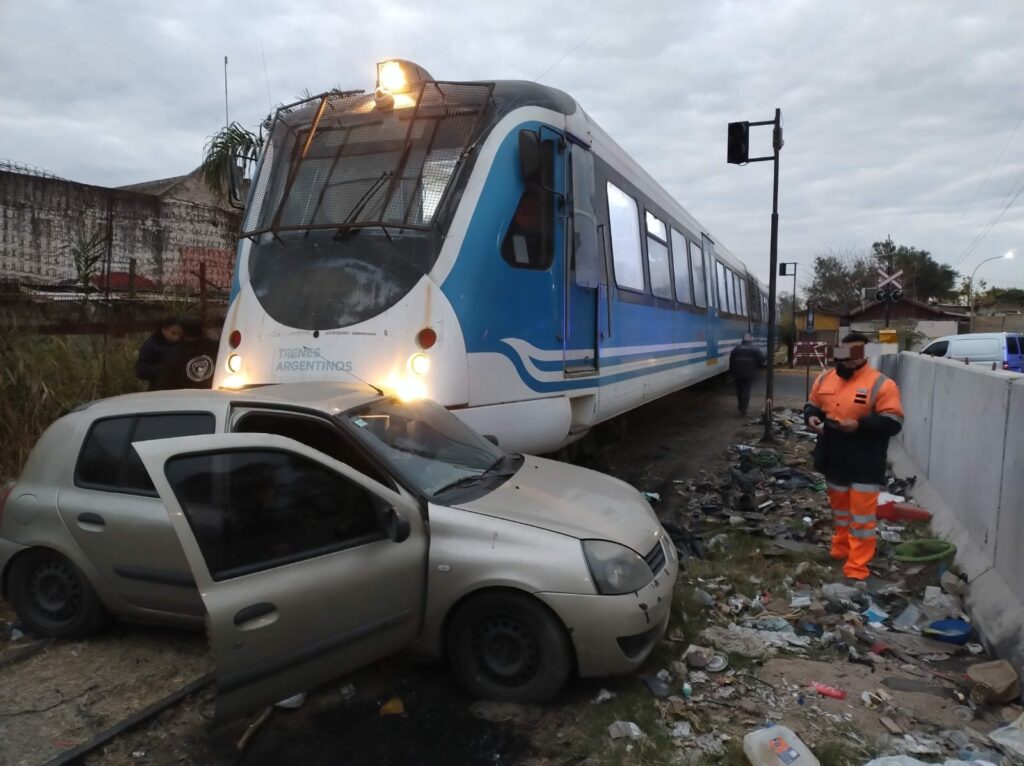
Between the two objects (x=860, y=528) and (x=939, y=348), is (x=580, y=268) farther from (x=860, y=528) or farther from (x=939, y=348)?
(x=939, y=348)

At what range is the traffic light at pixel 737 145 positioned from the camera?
1130 centimetres

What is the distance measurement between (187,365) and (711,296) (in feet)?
31.7

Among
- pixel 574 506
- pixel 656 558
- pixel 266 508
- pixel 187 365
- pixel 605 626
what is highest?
pixel 187 365

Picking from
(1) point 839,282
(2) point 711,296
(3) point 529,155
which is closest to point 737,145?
(2) point 711,296

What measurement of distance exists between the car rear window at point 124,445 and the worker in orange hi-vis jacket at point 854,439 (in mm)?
4379

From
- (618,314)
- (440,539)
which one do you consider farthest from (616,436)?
(440,539)

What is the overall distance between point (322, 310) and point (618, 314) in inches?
125

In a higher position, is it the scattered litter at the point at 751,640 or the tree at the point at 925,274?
the tree at the point at 925,274

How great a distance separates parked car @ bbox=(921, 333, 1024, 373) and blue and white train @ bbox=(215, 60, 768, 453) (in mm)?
14064

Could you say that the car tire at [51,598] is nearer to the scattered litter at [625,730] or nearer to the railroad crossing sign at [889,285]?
the scattered litter at [625,730]

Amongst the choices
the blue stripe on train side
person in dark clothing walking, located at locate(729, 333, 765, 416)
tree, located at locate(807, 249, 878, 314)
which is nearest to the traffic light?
person in dark clothing walking, located at locate(729, 333, 765, 416)

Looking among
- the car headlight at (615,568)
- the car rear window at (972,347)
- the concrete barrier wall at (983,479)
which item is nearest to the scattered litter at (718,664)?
the car headlight at (615,568)

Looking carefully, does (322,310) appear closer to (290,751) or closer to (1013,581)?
(290,751)

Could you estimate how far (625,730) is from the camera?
3.46 m
